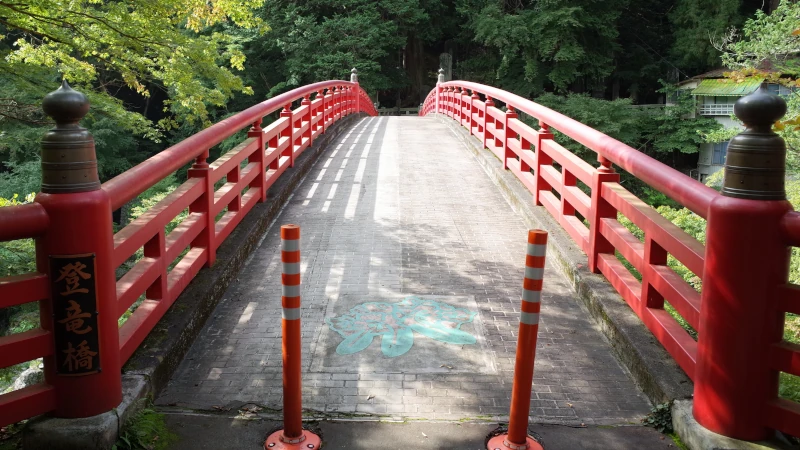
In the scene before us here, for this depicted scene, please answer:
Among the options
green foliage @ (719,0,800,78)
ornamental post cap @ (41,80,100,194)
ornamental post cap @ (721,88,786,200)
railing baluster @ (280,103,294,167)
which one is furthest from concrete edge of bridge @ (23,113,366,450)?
green foliage @ (719,0,800,78)

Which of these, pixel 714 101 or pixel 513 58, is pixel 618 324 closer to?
pixel 714 101

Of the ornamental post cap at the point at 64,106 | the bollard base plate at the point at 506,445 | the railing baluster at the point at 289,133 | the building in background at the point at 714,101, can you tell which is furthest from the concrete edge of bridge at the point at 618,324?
the building in background at the point at 714,101

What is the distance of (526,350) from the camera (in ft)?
10.3

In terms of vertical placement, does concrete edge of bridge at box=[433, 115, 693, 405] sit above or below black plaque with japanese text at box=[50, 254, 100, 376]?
below

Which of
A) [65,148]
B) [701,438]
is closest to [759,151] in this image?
[701,438]

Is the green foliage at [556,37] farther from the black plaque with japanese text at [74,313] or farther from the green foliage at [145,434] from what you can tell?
the black plaque with japanese text at [74,313]

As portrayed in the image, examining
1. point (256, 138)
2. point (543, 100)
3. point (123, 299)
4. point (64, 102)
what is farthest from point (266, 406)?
point (543, 100)

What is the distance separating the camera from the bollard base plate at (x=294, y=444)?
3215 millimetres

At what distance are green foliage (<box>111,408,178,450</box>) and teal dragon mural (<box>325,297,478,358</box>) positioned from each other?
125 centimetres

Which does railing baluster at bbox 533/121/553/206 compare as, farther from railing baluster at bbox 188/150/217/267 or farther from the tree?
the tree

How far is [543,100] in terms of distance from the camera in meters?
27.9

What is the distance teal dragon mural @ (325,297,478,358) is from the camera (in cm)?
446

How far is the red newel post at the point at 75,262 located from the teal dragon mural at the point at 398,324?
1624mm

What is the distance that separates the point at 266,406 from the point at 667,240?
7.72 ft
